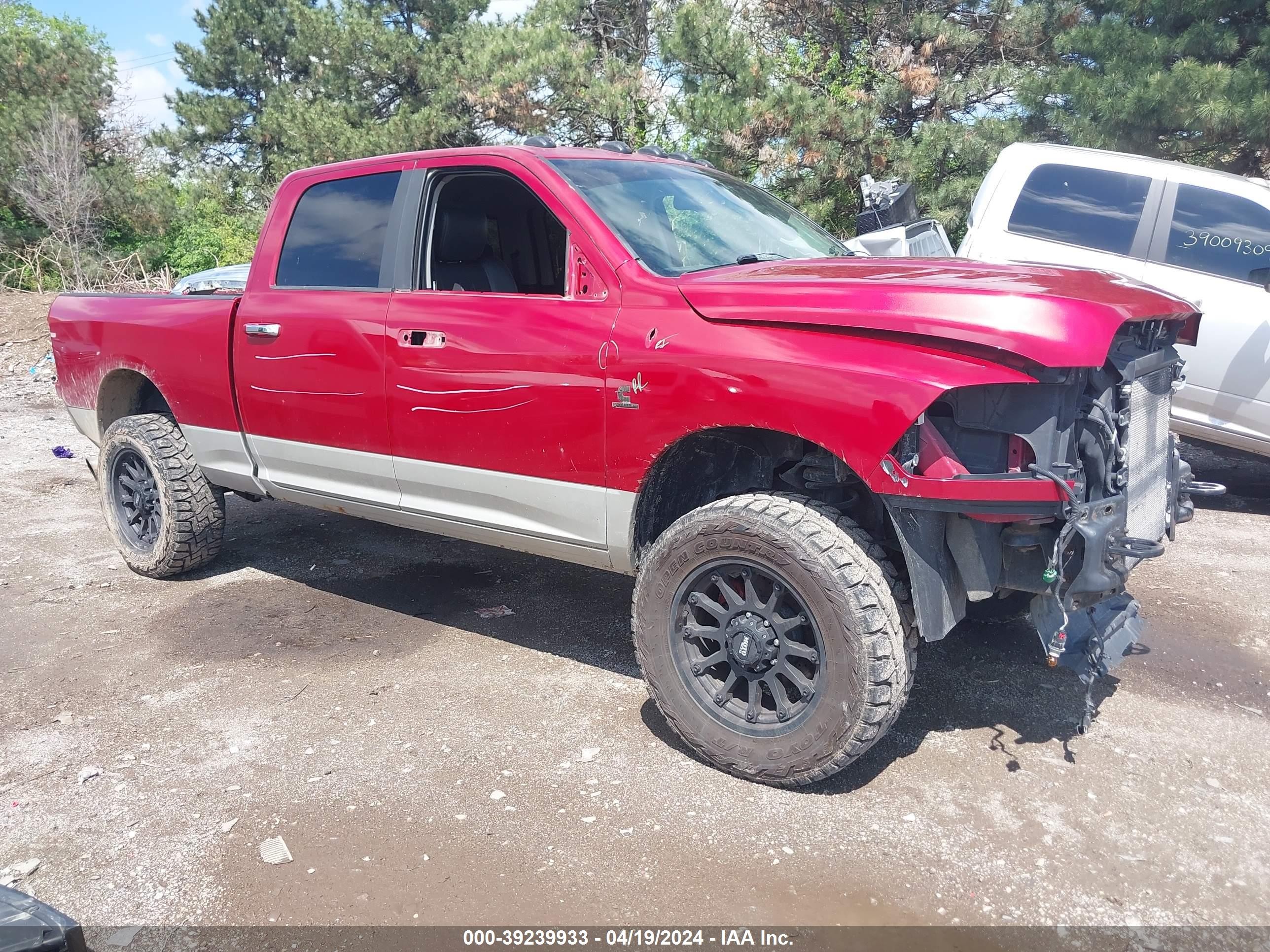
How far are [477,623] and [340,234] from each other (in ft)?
6.31

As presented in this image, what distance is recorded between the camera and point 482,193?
442 cm

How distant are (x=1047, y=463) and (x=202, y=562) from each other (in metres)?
4.52

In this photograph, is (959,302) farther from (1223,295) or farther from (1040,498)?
(1223,295)

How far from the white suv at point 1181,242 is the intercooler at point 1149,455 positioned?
2.86 metres

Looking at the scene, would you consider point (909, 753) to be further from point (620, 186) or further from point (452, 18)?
point (452, 18)

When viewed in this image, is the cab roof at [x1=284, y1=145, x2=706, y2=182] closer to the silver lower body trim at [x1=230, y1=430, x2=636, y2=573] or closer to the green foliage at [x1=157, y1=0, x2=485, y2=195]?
the silver lower body trim at [x1=230, y1=430, x2=636, y2=573]

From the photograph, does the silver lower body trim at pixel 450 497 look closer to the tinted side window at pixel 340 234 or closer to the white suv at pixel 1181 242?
the tinted side window at pixel 340 234

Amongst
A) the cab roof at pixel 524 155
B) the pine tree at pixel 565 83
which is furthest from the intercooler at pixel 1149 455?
the pine tree at pixel 565 83

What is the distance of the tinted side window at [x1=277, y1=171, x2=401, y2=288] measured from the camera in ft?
13.9

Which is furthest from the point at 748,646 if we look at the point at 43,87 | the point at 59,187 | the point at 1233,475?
the point at 43,87

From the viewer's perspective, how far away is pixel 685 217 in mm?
3887

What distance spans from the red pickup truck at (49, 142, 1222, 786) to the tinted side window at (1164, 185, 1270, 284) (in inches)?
127

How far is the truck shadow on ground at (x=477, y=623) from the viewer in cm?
367

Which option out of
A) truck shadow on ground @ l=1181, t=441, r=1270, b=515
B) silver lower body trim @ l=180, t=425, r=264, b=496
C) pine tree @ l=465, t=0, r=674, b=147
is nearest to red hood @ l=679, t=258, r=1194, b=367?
silver lower body trim @ l=180, t=425, r=264, b=496
